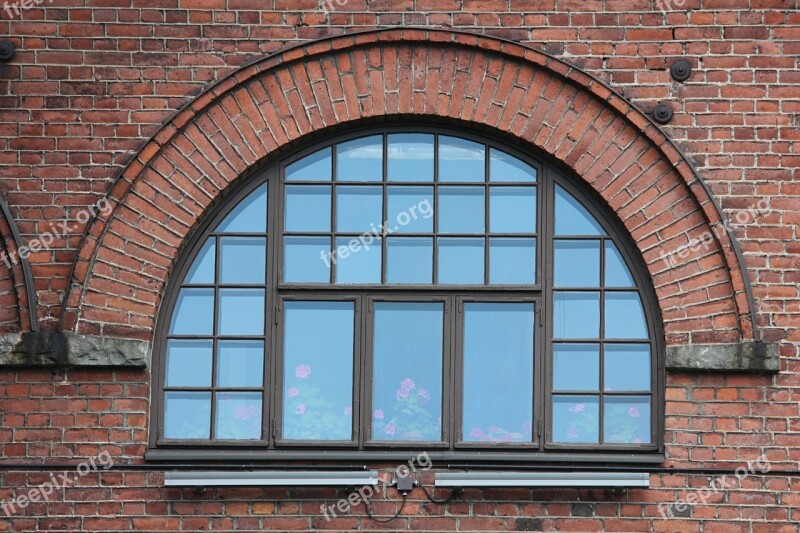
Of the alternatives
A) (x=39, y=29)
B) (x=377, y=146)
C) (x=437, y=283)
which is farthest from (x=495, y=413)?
(x=39, y=29)

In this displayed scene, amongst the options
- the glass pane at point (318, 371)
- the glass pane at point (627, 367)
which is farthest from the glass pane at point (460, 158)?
the glass pane at point (627, 367)

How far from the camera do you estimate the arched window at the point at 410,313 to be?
7.97m

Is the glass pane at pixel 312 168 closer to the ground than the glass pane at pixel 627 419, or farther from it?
farther from it

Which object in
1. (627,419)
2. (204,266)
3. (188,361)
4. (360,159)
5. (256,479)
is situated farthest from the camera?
(360,159)

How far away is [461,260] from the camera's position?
8141 millimetres

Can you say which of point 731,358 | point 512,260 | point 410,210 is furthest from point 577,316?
point 410,210

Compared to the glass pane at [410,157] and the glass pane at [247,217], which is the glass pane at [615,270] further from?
the glass pane at [247,217]

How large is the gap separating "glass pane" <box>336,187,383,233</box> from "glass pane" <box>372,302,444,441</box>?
1.83ft

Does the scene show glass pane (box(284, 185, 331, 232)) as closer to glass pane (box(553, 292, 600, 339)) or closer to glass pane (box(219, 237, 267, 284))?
glass pane (box(219, 237, 267, 284))

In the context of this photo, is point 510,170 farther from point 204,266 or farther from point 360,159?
point 204,266

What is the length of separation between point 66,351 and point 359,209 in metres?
2.15

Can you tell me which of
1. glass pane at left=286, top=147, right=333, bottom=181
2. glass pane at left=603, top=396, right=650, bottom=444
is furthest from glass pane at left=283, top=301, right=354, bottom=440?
glass pane at left=603, top=396, right=650, bottom=444

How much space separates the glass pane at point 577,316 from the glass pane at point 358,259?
1.23m

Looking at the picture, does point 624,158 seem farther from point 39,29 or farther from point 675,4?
point 39,29
